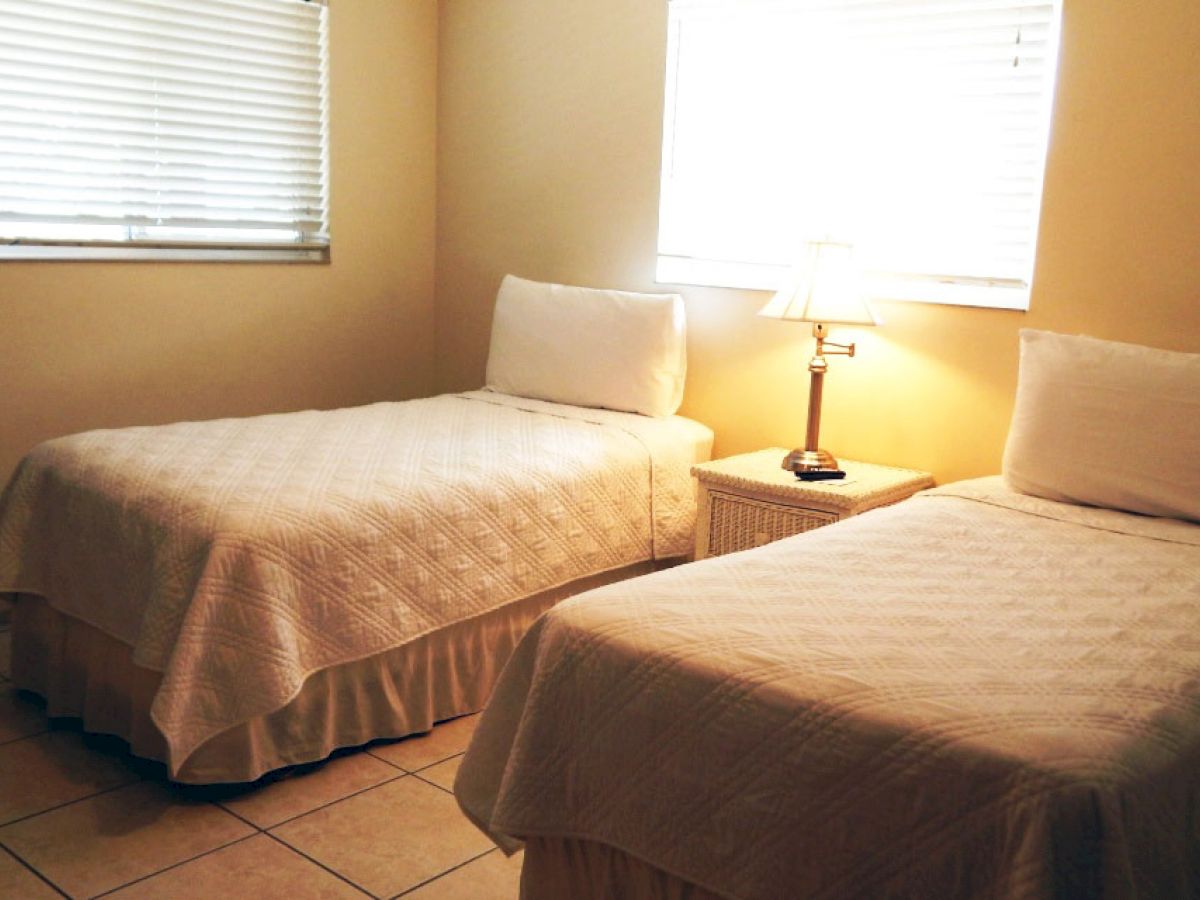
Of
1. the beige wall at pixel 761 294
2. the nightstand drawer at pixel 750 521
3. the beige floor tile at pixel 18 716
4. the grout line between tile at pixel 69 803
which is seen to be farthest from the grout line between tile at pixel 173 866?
the beige wall at pixel 761 294

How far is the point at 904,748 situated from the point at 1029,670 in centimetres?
28

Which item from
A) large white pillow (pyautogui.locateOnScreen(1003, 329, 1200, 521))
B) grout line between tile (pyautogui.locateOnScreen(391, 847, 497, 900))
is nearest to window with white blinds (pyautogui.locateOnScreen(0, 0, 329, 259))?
grout line between tile (pyautogui.locateOnScreen(391, 847, 497, 900))

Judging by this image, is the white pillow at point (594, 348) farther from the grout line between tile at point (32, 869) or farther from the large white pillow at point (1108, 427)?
the grout line between tile at point (32, 869)

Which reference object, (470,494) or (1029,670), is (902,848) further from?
(470,494)

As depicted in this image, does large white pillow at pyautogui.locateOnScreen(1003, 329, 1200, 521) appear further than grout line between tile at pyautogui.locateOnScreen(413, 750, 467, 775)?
No

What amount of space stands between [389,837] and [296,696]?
358 millimetres

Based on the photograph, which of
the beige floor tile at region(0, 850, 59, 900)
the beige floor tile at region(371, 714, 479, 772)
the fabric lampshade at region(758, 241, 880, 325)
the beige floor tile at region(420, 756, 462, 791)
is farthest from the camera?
the fabric lampshade at region(758, 241, 880, 325)

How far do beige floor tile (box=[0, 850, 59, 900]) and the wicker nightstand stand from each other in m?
1.77

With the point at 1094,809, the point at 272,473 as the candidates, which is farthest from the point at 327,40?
the point at 1094,809

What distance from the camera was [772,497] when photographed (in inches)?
119

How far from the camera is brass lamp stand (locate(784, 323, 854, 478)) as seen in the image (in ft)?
10.3

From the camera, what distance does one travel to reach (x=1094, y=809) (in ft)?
4.29

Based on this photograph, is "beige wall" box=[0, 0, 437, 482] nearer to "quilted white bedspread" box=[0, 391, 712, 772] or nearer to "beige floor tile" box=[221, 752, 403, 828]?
"quilted white bedspread" box=[0, 391, 712, 772]

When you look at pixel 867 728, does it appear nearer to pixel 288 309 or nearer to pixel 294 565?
pixel 294 565
